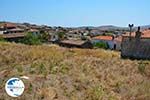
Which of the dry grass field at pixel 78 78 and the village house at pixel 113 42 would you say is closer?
the dry grass field at pixel 78 78

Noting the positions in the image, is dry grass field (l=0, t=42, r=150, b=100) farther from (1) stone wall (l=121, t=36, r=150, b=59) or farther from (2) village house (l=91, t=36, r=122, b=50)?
(2) village house (l=91, t=36, r=122, b=50)

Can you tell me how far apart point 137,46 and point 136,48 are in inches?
9.3

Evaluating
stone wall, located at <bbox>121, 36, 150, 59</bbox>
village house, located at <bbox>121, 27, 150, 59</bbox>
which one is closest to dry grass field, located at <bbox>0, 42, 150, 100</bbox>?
stone wall, located at <bbox>121, 36, 150, 59</bbox>

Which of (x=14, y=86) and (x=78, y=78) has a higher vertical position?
(x=14, y=86)

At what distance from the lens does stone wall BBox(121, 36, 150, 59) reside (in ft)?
95.8

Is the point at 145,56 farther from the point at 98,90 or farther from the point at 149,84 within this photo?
the point at 98,90

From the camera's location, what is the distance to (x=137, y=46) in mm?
30172

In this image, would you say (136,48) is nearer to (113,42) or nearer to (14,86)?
(14,86)

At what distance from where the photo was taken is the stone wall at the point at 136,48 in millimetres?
29211

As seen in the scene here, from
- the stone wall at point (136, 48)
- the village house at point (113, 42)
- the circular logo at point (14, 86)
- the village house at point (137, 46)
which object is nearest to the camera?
the circular logo at point (14, 86)

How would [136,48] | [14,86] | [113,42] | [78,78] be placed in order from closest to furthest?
[14,86], [78,78], [136,48], [113,42]

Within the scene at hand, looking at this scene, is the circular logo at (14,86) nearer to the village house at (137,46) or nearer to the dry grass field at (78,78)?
the dry grass field at (78,78)

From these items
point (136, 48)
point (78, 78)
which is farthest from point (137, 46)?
point (78, 78)

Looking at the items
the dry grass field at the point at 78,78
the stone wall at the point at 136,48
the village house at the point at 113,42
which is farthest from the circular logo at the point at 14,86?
the village house at the point at 113,42
